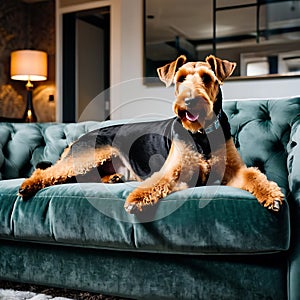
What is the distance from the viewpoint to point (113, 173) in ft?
6.24

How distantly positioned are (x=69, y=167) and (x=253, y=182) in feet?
2.56

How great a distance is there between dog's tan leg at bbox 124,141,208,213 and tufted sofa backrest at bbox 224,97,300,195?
0.46 metres

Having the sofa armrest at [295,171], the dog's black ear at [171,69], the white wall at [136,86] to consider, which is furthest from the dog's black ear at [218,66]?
the white wall at [136,86]

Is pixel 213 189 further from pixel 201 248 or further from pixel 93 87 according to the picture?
pixel 93 87

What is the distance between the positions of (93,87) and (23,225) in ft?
15.5

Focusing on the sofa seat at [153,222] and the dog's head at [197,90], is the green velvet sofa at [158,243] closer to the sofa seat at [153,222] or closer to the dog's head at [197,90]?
the sofa seat at [153,222]

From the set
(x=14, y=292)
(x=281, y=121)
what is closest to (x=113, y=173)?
(x=14, y=292)

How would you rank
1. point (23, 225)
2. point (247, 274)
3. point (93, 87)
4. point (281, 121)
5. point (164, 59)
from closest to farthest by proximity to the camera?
point (247, 274) → point (23, 225) → point (281, 121) → point (164, 59) → point (93, 87)

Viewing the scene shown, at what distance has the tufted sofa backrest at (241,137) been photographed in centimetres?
187

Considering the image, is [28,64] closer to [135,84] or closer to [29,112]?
[29,112]

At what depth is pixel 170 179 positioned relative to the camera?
56.9 inches

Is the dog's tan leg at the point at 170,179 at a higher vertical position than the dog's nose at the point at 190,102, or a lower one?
lower

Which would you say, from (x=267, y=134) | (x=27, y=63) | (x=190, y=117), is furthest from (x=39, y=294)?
(x=27, y=63)

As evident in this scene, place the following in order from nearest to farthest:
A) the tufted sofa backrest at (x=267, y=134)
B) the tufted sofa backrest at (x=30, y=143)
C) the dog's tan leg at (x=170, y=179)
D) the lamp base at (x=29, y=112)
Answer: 1. the dog's tan leg at (x=170, y=179)
2. the tufted sofa backrest at (x=267, y=134)
3. the tufted sofa backrest at (x=30, y=143)
4. the lamp base at (x=29, y=112)
